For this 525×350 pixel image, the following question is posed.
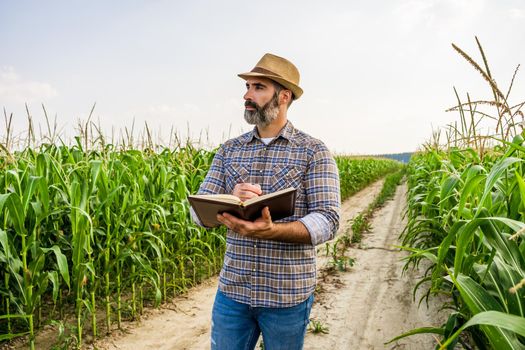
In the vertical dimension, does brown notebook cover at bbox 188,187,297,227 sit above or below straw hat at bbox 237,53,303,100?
below

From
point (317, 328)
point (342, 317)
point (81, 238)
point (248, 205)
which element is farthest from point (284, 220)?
point (342, 317)

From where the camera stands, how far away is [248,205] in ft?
4.85

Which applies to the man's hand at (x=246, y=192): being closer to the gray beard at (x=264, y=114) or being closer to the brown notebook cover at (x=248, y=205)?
the brown notebook cover at (x=248, y=205)

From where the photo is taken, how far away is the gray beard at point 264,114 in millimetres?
1961

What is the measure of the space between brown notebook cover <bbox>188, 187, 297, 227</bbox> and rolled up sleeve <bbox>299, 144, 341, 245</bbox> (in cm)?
15

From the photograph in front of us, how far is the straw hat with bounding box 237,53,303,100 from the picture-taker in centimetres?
195

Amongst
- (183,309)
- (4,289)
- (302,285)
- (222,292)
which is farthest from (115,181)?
(302,285)

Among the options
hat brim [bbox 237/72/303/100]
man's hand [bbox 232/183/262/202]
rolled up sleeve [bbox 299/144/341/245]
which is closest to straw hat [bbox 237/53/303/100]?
hat brim [bbox 237/72/303/100]

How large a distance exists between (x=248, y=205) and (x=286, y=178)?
0.47 m

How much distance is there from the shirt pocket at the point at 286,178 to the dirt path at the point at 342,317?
2.01m

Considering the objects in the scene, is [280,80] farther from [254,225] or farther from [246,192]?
[254,225]

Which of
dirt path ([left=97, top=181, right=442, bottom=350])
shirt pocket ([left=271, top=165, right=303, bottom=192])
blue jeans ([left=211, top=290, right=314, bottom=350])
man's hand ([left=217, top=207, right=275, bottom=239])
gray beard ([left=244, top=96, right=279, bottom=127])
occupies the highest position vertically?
gray beard ([left=244, top=96, right=279, bottom=127])

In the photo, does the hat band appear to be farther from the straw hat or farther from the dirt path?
the dirt path

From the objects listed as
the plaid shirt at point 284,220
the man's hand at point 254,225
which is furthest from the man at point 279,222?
the man's hand at point 254,225
